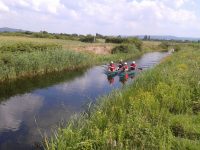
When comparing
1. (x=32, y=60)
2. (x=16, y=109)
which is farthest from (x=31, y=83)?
(x=16, y=109)

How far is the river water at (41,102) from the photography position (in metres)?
14.7

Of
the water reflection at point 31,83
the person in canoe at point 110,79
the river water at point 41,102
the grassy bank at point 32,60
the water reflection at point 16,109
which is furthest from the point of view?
the person in canoe at point 110,79

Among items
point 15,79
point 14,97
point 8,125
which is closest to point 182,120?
point 8,125

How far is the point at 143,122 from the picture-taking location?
9930mm

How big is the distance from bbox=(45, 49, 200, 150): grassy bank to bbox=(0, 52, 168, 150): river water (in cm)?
191

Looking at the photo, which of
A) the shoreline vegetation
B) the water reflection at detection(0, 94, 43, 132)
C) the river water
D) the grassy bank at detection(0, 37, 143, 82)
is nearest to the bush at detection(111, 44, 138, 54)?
the shoreline vegetation

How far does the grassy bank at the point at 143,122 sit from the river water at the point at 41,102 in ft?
6.26

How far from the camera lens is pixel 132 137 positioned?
9.56m

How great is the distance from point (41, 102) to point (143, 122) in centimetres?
1252

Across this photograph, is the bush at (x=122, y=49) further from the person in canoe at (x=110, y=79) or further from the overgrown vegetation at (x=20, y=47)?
the person in canoe at (x=110, y=79)

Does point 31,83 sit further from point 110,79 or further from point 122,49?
point 122,49

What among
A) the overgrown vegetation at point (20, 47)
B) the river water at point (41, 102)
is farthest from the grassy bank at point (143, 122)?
the overgrown vegetation at point (20, 47)

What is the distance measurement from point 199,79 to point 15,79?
16.5m

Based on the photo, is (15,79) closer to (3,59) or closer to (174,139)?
(3,59)
